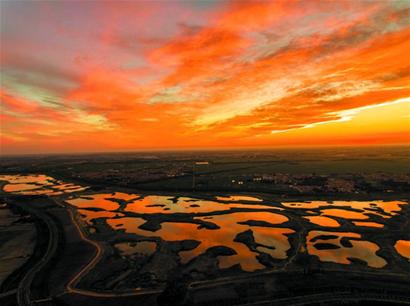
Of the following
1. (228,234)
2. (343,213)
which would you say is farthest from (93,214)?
(343,213)

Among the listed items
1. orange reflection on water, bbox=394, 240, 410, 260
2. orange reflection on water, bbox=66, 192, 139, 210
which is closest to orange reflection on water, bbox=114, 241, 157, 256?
orange reflection on water, bbox=66, 192, 139, 210

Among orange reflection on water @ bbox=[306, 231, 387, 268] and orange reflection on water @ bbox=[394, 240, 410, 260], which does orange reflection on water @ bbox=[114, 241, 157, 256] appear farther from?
orange reflection on water @ bbox=[394, 240, 410, 260]

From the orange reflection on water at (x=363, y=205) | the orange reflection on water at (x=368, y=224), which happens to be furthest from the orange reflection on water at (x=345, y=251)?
the orange reflection on water at (x=363, y=205)

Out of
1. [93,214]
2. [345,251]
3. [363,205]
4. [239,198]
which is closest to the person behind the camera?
[345,251]

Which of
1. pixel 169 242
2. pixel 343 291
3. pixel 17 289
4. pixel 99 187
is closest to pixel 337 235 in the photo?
pixel 343 291

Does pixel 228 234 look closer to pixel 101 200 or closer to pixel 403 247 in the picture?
pixel 403 247

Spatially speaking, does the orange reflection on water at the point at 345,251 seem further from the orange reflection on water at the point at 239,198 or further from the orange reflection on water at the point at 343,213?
the orange reflection on water at the point at 239,198
